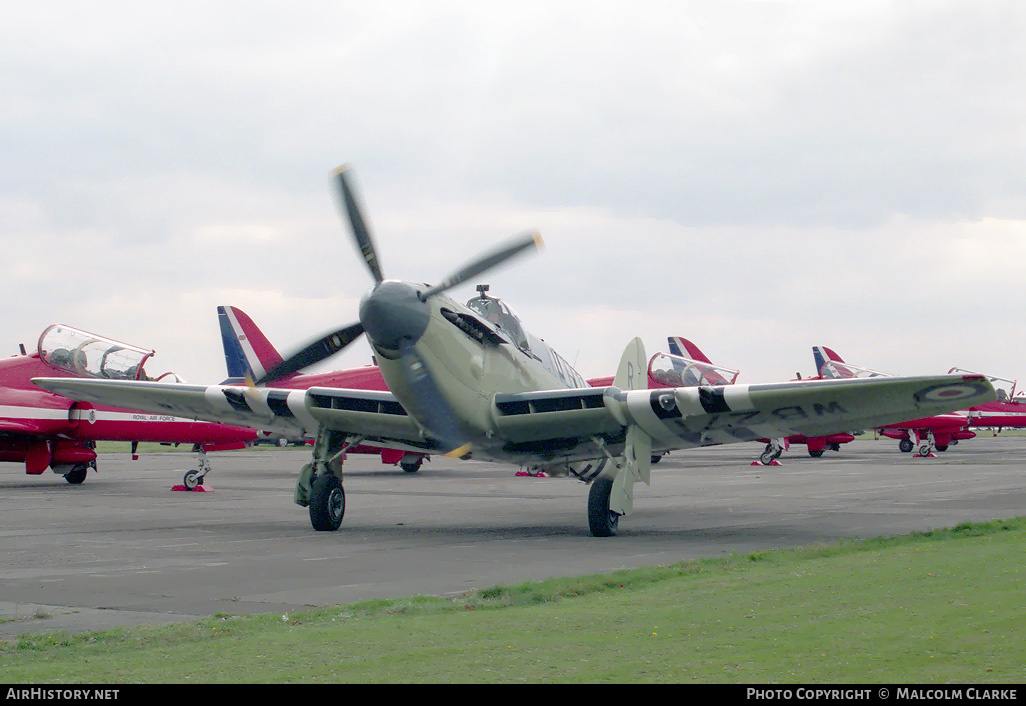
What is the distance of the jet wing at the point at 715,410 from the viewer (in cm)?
1334

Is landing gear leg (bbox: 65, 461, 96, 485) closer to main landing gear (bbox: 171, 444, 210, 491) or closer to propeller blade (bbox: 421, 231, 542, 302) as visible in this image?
main landing gear (bbox: 171, 444, 210, 491)

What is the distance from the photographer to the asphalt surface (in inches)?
359

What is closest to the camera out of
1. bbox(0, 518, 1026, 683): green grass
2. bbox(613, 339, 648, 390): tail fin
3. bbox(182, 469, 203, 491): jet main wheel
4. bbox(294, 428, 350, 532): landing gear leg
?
bbox(0, 518, 1026, 683): green grass

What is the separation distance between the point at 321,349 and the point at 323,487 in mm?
2507

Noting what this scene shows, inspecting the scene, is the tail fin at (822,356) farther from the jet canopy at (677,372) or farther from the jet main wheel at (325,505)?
the jet main wheel at (325,505)

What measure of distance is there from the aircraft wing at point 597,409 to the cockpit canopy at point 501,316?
141 centimetres

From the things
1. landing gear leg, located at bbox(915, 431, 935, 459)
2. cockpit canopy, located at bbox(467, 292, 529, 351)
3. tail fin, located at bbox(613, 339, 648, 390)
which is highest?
cockpit canopy, located at bbox(467, 292, 529, 351)

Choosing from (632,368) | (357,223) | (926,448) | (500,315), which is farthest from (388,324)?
(926,448)

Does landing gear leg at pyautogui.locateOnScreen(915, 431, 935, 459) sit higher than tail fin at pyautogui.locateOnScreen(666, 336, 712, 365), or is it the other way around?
tail fin at pyautogui.locateOnScreen(666, 336, 712, 365)

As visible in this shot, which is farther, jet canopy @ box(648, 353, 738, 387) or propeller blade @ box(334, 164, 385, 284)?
jet canopy @ box(648, 353, 738, 387)

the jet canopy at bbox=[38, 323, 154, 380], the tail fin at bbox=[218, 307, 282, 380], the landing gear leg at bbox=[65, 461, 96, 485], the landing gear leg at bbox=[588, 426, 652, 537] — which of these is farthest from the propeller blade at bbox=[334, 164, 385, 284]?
the tail fin at bbox=[218, 307, 282, 380]

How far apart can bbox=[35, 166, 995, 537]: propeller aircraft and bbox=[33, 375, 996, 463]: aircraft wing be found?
2 centimetres

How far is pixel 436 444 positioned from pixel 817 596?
859 centimetres
